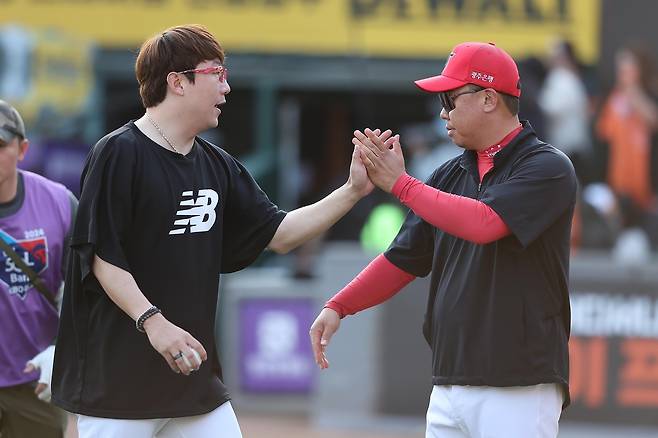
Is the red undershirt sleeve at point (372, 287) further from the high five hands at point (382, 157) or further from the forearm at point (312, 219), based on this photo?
the high five hands at point (382, 157)

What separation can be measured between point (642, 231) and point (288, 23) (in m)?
4.43

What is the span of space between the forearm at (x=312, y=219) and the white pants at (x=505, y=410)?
2.64 ft

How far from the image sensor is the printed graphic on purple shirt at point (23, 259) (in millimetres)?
5289

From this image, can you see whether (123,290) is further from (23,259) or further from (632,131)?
(632,131)

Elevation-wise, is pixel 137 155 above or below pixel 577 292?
above

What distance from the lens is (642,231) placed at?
43.0 ft

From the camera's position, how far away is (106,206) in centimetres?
448

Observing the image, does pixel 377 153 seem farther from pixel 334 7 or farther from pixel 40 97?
pixel 334 7

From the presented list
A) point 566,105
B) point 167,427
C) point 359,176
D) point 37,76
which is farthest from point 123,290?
point 566,105

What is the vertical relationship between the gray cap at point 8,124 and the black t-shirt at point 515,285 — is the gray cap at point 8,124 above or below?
above

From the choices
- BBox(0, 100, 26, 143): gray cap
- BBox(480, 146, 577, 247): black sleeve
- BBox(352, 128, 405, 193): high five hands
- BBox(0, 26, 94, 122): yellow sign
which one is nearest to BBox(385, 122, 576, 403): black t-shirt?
BBox(480, 146, 577, 247): black sleeve

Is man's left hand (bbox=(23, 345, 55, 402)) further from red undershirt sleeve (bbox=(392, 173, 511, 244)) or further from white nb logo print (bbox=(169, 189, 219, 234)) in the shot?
red undershirt sleeve (bbox=(392, 173, 511, 244))

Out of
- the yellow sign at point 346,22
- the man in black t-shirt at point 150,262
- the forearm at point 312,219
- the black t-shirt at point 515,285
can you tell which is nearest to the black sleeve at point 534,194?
the black t-shirt at point 515,285

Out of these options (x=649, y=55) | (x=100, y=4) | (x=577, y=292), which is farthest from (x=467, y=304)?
(x=100, y=4)
